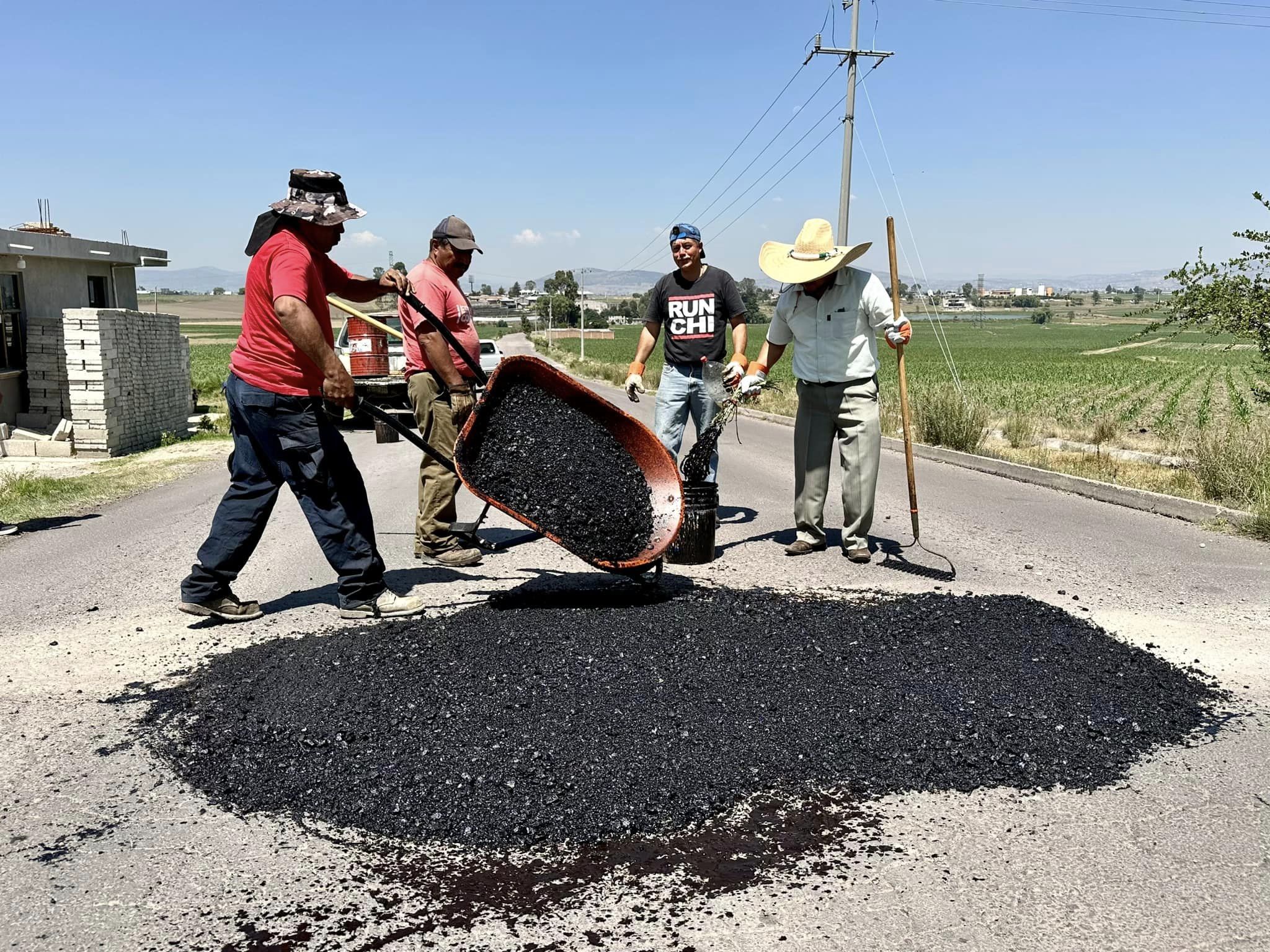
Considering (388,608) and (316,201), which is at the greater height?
(316,201)

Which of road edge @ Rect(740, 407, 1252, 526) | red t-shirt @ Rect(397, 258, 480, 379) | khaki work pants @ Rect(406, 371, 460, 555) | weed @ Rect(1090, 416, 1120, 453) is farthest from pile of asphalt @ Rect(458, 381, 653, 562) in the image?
weed @ Rect(1090, 416, 1120, 453)

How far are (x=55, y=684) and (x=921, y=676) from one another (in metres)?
3.92

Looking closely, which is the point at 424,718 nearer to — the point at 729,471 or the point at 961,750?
the point at 961,750

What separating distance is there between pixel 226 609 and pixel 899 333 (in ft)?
14.3

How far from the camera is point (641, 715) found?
12.7ft

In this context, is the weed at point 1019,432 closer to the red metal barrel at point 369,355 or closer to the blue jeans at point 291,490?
the red metal barrel at point 369,355

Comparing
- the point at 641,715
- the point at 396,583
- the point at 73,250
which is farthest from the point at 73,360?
the point at 641,715

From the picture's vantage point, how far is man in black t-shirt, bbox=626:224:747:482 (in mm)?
7070

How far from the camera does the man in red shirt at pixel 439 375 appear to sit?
6219 mm

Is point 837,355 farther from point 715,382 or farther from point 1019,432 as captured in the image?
point 1019,432

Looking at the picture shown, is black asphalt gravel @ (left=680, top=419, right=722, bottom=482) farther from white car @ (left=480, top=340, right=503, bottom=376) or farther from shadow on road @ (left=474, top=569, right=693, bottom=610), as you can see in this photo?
white car @ (left=480, top=340, right=503, bottom=376)

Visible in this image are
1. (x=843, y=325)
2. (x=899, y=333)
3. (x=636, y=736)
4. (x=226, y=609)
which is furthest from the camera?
(x=843, y=325)

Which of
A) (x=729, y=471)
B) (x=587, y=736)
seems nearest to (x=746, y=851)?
(x=587, y=736)

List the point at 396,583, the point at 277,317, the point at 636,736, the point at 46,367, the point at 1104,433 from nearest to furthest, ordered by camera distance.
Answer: the point at 636,736 → the point at 277,317 → the point at 396,583 → the point at 1104,433 → the point at 46,367
